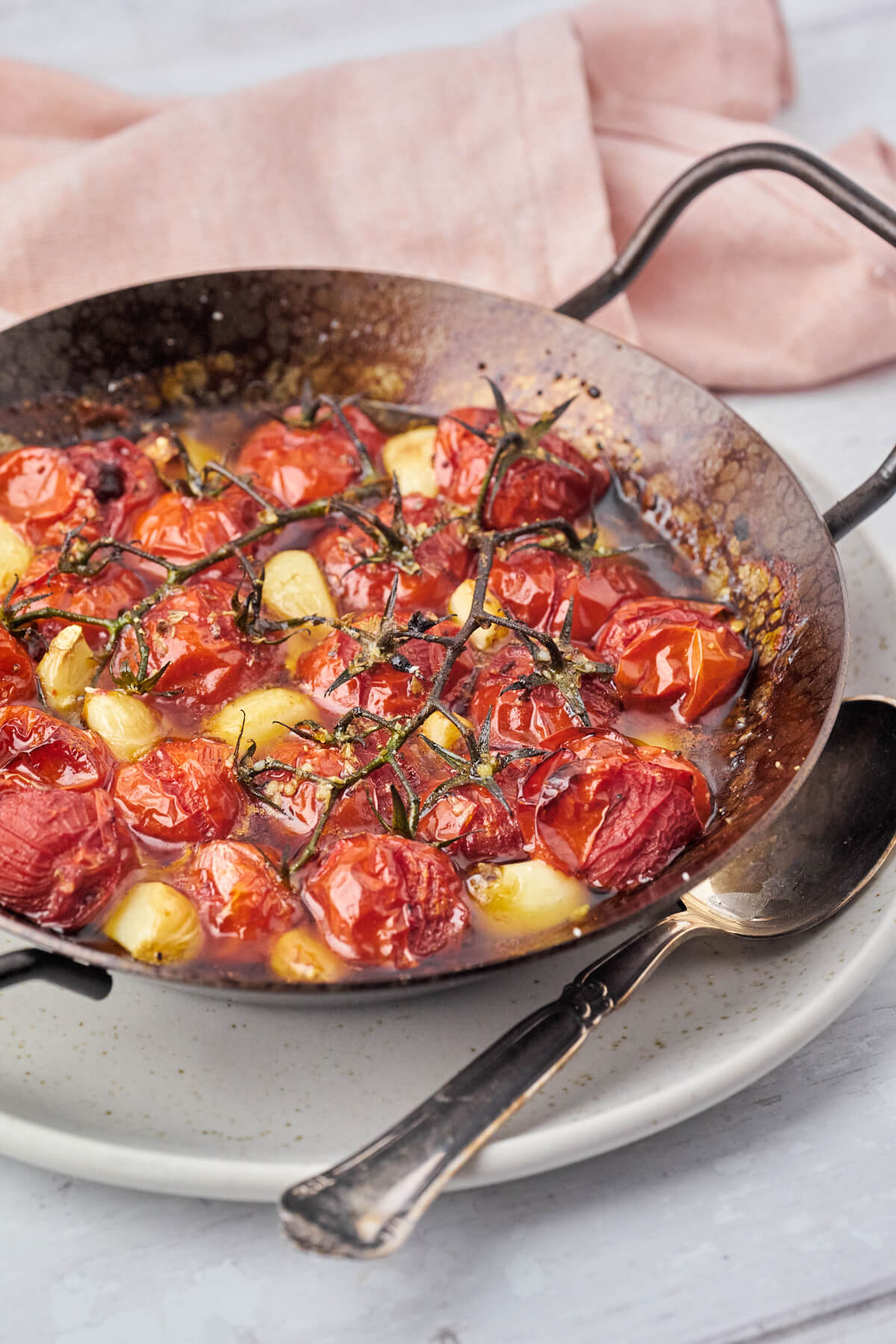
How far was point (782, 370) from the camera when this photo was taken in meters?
3.67

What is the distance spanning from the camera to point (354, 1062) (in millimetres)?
1956

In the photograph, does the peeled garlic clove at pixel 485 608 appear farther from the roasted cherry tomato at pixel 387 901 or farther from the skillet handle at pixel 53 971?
the skillet handle at pixel 53 971

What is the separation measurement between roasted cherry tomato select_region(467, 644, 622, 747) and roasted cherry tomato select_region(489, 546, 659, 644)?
0.21 m

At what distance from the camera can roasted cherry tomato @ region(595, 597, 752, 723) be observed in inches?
91.5

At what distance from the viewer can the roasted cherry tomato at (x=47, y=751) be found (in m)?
2.04

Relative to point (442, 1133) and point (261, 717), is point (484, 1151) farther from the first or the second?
point (261, 717)

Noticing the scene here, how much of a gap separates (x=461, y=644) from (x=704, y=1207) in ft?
3.10

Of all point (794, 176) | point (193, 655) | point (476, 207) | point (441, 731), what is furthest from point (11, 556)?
point (794, 176)

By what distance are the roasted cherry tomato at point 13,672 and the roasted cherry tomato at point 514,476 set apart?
1.01 meters

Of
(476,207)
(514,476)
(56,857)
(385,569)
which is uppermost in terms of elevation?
(476,207)

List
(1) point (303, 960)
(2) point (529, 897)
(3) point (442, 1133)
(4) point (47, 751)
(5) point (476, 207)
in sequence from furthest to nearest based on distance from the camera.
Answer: (5) point (476, 207), (4) point (47, 751), (2) point (529, 897), (1) point (303, 960), (3) point (442, 1133)

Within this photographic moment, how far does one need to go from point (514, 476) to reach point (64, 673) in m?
1.03

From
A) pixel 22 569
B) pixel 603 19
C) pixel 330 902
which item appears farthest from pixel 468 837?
pixel 603 19

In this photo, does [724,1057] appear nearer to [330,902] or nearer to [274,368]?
[330,902]
